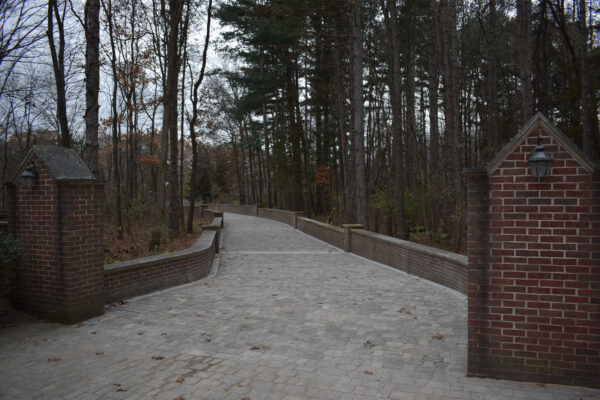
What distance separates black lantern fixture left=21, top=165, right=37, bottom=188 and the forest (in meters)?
3.50

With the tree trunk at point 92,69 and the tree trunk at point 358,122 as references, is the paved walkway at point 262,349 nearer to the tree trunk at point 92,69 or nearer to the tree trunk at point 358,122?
the tree trunk at point 92,69

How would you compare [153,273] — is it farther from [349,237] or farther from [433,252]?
[349,237]

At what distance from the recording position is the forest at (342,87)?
12609 millimetres

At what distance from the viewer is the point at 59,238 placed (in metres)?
5.78

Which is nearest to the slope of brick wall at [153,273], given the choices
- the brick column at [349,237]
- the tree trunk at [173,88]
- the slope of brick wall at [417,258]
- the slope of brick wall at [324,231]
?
the slope of brick wall at [417,258]

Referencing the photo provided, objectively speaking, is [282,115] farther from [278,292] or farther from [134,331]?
[134,331]

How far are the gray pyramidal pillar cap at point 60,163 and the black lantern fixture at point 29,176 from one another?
22cm

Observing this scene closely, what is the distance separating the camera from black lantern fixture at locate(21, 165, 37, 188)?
5.84m

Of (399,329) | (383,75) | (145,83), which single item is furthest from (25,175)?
(383,75)

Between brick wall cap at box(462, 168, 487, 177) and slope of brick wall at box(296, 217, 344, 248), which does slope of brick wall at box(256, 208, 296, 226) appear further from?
brick wall cap at box(462, 168, 487, 177)

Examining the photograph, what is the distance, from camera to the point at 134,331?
5.53 meters

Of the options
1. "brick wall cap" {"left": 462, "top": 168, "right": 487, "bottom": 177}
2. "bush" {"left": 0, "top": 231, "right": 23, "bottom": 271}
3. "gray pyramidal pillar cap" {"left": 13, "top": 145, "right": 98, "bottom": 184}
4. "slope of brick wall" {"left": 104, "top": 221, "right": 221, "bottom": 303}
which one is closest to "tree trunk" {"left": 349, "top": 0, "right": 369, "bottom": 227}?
"slope of brick wall" {"left": 104, "top": 221, "right": 221, "bottom": 303}

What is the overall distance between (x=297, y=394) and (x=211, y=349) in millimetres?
1538

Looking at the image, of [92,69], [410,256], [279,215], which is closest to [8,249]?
[92,69]
